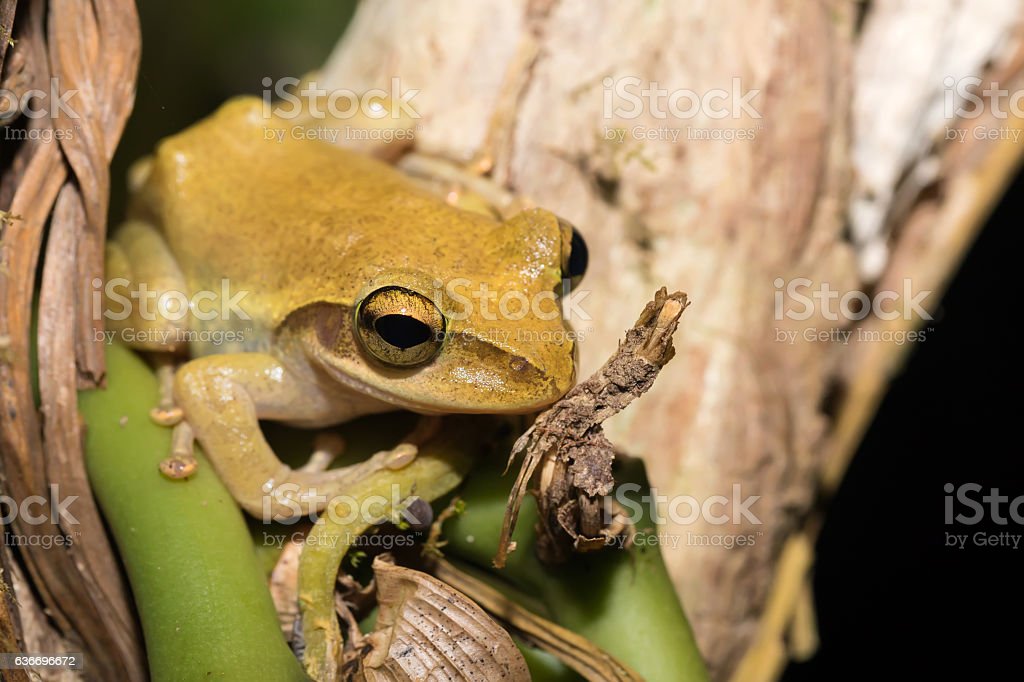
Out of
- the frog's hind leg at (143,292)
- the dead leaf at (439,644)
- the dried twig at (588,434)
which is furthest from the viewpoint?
the frog's hind leg at (143,292)

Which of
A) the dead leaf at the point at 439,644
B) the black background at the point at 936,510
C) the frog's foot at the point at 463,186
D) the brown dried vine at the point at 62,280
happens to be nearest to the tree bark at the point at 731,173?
the frog's foot at the point at 463,186

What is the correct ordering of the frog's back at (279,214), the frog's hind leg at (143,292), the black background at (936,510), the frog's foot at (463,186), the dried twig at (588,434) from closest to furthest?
the dried twig at (588,434) < the frog's back at (279,214) < the frog's hind leg at (143,292) < the frog's foot at (463,186) < the black background at (936,510)

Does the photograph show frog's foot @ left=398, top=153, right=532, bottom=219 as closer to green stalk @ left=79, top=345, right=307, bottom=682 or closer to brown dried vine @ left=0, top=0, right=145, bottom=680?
brown dried vine @ left=0, top=0, right=145, bottom=680

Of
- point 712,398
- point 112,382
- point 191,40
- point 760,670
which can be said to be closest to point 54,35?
point 112,382

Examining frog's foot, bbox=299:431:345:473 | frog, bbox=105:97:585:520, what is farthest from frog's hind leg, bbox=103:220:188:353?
frog's foot, bbox=299:431:345:473

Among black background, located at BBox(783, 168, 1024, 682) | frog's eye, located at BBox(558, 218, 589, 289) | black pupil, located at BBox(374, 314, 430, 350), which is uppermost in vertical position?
frog's eye, located at BBox(558, 218, 589, 289)

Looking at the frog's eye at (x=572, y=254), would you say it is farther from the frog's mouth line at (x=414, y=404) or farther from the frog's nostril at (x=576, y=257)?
the frog's mouth line at (x=414, y=404)
